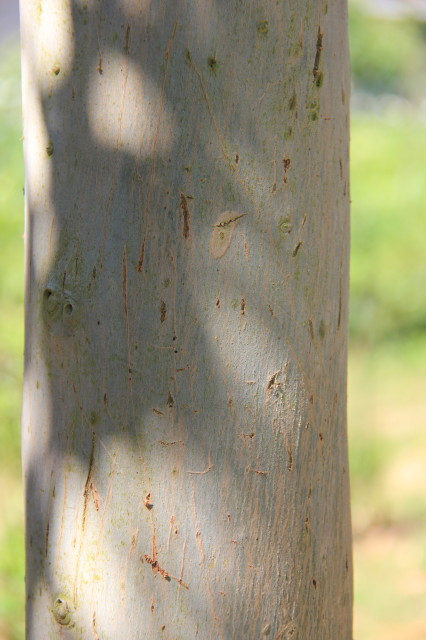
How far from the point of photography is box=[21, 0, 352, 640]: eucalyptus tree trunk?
105cm

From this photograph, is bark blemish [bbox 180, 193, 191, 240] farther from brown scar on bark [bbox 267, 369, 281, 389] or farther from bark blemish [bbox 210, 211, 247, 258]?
brown scar on bark [bbox 267, 369, 281, 389]

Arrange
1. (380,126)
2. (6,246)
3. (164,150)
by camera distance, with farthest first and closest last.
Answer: (380,126)
(6,246)
(164,150)

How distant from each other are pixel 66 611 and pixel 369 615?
2683 mm

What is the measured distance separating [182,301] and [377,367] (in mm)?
5402

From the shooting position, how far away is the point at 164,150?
105 cm

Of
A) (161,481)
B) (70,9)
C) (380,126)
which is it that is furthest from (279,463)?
(380,126)

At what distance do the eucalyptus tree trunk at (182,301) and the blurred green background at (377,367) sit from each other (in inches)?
82.1

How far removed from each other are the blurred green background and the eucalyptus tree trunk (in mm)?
2086

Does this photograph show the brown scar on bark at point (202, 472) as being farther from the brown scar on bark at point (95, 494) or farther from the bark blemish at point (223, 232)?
A: the bark blemish at point (223, 232)

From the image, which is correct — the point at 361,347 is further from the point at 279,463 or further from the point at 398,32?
the point at 398,32

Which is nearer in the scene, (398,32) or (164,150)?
(164,150)

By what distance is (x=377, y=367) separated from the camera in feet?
20.5

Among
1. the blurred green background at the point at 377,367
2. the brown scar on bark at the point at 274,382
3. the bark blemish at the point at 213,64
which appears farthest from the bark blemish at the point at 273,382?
the blurred green background at the point at 377,367

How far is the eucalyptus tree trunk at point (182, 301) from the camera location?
1.05m
